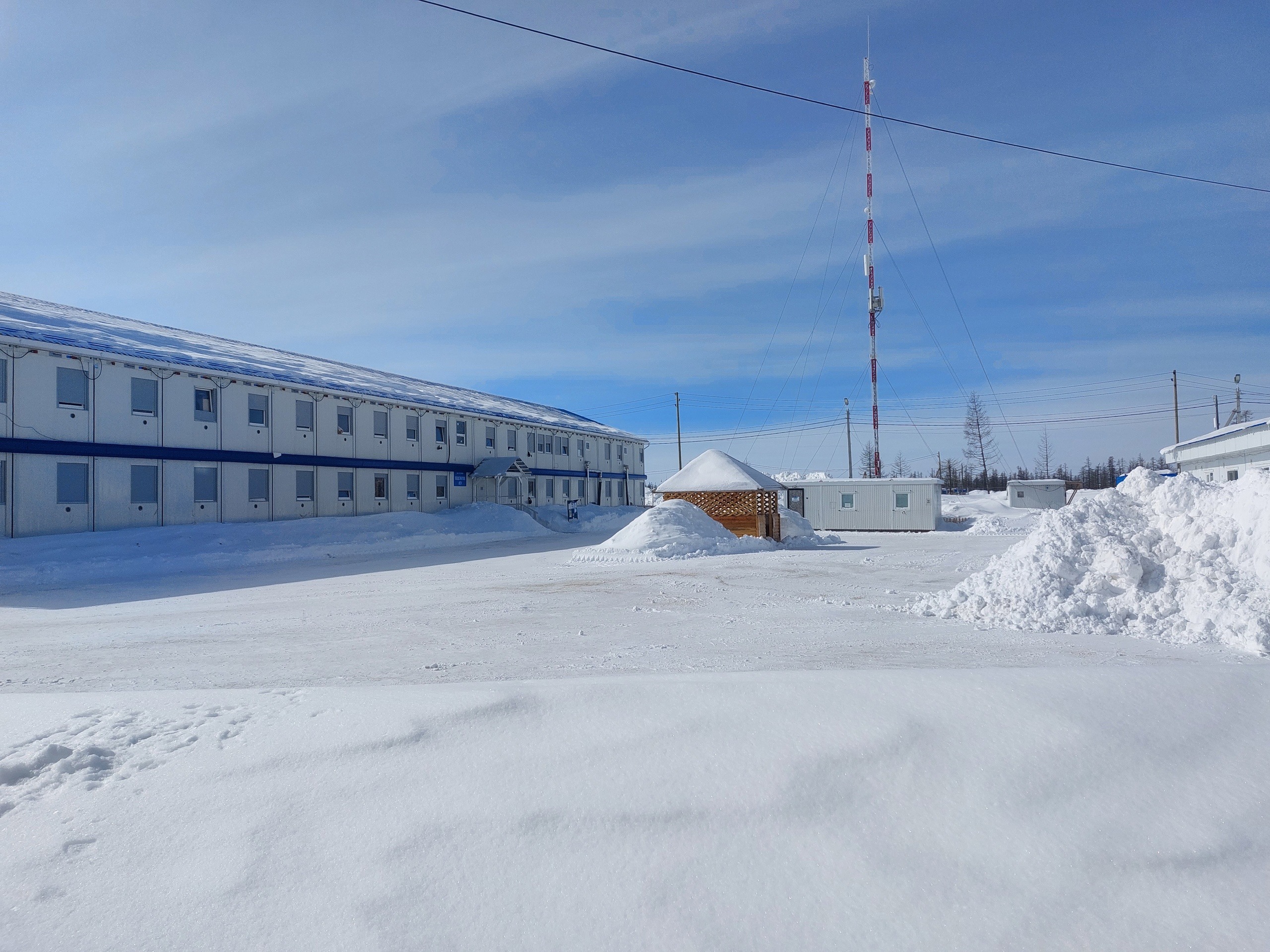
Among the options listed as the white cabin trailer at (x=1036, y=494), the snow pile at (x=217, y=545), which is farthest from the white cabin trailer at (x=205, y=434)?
the white cabin trailer at (x=1036, y=494)

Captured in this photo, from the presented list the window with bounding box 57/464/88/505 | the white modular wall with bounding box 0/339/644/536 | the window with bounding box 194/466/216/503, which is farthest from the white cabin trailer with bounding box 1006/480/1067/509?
the window with bounding box 57/464/88/505

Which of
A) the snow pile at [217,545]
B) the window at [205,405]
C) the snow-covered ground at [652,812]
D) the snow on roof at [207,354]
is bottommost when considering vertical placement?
the snow-covered ground at [652,812]

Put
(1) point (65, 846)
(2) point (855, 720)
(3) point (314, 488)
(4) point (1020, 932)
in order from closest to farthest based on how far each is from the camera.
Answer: (4) point (1020, 932)
(1) point (65, 846)
(2) point (855, 720)
(3) point (314, 488)

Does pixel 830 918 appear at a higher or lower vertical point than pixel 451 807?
lower

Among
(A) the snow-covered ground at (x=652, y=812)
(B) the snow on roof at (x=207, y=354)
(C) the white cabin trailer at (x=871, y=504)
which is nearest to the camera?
(A) the snow-covered ground at (x=652, y=812)

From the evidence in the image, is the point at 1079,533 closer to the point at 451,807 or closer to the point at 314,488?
the point at 451,807

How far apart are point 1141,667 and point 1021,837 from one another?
236 cm

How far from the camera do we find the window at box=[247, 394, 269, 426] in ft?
91.2

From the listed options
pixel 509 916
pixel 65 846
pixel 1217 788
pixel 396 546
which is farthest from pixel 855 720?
pixel 396 546

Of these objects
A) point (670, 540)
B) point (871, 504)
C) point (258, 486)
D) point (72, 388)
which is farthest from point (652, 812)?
point (871, 504)

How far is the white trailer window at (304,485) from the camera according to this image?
29.5 meters

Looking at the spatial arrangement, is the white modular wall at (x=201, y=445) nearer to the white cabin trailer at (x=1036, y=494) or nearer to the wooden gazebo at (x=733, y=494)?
the wooden gazebo at (x=733, y=494)

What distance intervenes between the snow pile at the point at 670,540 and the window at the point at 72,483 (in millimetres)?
14296

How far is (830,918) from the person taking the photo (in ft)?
11.0
